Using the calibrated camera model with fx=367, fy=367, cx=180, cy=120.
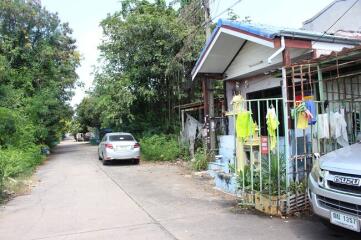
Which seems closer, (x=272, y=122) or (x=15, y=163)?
(x=272, y=122)

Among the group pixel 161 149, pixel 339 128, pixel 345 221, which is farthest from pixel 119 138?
pixel 345 221

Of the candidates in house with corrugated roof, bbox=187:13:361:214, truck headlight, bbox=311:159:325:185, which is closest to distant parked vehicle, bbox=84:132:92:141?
house with corrugated roof, bbox=187:13:361:214

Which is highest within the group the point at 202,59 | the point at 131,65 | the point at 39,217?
the point at 131,65

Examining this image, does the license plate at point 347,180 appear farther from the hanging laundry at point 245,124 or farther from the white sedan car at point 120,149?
the white sedan car at point 120,149

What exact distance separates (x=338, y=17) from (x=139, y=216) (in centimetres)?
1409

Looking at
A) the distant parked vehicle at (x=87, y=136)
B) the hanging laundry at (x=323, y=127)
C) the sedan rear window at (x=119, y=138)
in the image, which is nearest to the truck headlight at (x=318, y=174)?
the hanging laundry at (x=323, y=127)

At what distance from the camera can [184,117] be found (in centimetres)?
1820

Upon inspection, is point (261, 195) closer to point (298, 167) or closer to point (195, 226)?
point (298, 167)

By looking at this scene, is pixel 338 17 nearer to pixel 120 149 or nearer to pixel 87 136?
pixel 120 149

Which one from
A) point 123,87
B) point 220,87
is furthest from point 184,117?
point 123,87

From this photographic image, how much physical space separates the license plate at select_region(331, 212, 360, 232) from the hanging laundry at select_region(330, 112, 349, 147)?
92.1 inches

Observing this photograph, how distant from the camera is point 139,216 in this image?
705 centimetres

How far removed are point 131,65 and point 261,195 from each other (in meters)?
14.3

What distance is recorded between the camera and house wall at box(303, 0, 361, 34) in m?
15.7
